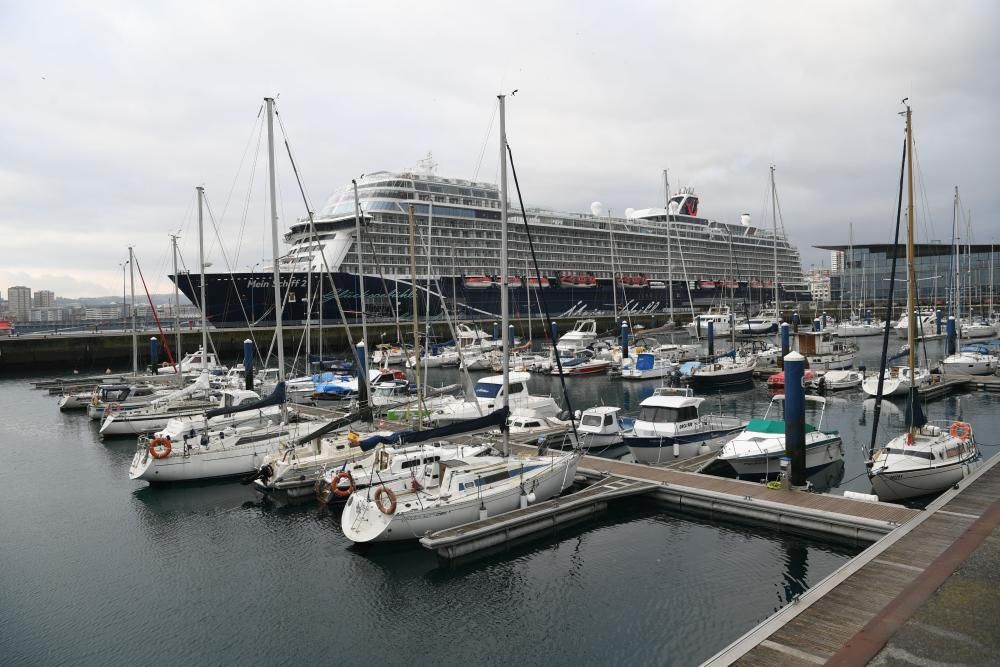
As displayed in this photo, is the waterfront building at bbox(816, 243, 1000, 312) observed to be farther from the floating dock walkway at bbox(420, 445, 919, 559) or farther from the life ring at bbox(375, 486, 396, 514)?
the life ring at bbox(375, 486, 396, 514)

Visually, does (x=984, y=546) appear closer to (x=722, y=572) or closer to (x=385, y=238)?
(x=722, y=572)

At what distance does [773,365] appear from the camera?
4338 cm

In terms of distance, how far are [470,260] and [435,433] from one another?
55825 mm

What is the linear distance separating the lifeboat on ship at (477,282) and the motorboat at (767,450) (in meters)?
53.2

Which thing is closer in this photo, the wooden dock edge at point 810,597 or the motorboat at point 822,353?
the wooden dock edge at point 810,597

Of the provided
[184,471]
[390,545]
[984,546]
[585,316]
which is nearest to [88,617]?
[390,545]

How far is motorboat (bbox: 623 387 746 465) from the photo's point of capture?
19.1 metres

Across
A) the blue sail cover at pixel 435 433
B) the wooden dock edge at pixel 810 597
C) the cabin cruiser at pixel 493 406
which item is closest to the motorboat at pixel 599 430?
the cabin cruiser at pixel 493 406

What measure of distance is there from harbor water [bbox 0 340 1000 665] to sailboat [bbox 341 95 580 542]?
0.68 meters

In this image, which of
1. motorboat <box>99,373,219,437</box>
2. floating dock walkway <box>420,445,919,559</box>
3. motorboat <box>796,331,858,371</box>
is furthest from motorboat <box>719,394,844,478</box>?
motorboat <box>796,331,858,371</box>

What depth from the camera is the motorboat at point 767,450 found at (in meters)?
17.4

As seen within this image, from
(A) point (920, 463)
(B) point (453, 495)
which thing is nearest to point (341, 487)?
(B) point (453, 495)

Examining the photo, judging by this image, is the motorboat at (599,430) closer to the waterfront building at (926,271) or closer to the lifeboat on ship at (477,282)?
the lifeboat on ship at (477,282)

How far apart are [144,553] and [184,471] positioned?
4.67 metres
